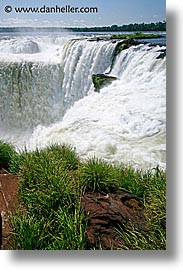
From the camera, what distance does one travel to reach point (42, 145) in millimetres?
3211

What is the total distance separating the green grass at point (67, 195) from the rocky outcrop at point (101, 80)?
325mm

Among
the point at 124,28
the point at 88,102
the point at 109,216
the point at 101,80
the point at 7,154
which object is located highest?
the point at 124,28

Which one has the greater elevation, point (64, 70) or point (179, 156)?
point (64, 70)

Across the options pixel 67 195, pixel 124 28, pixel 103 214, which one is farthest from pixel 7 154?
pixel 124 28

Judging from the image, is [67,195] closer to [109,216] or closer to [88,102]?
[109,216]

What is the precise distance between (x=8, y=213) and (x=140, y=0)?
45.9 inches

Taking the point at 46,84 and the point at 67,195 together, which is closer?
the point at 67,195

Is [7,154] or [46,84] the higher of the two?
[46,84]

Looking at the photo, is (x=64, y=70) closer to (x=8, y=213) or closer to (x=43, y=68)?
(x=43, y=68)

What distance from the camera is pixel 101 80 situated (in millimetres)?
3195

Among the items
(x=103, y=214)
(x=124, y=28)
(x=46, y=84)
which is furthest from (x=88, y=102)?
(x=103, y=214)

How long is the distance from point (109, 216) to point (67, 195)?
0.22m

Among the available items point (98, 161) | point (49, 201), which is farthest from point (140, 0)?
point (49, 201)
